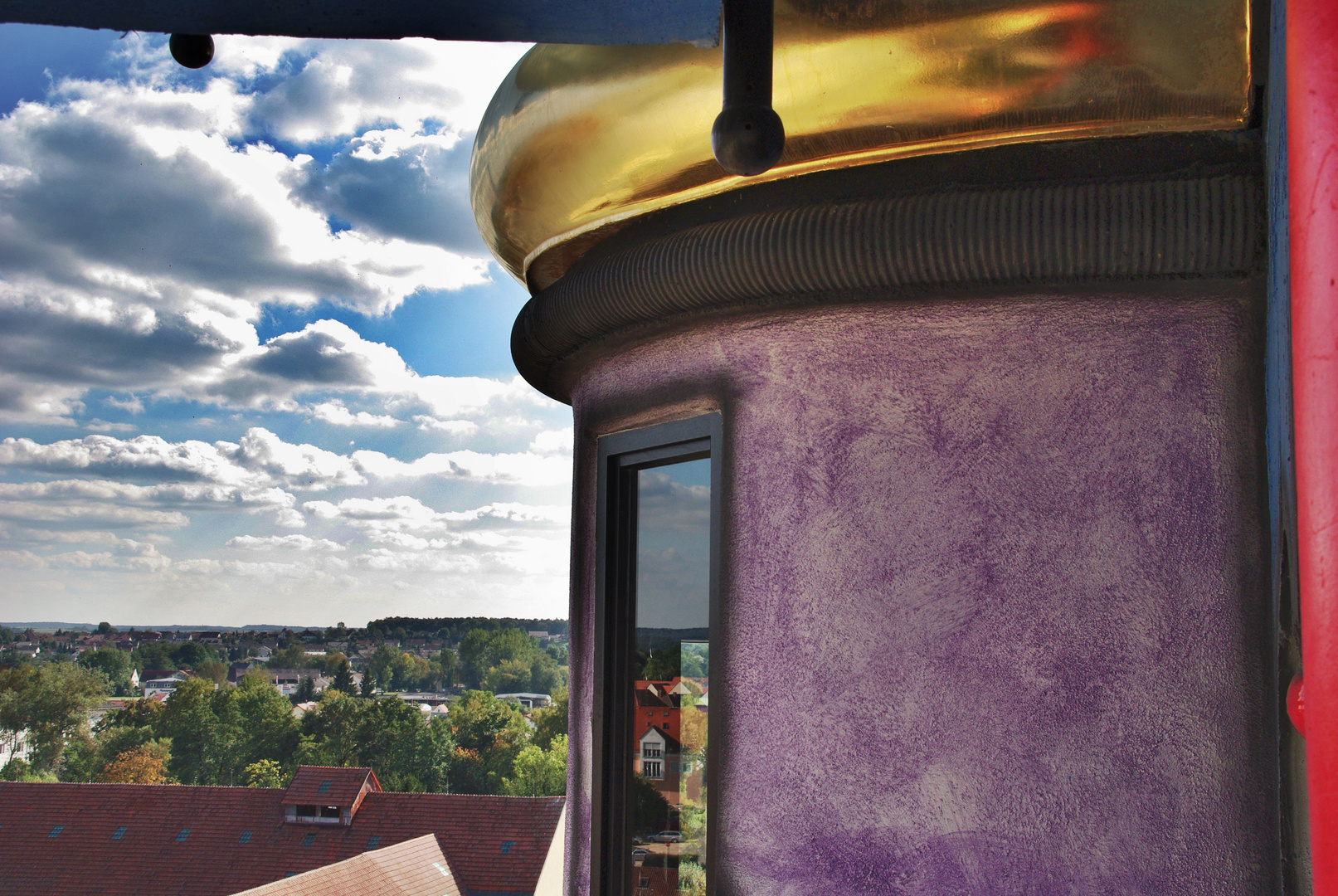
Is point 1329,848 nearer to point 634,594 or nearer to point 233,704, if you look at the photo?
point 634,594

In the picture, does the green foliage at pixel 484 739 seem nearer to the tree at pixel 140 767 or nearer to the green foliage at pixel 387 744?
the green foliage at pixel 387 744

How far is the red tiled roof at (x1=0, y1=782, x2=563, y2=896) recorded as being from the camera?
29.1 meters

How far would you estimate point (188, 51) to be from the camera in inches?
65.7

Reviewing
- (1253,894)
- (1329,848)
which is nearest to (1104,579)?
(1253,894)

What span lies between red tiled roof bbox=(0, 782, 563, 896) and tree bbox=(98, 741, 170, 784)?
19776 mm

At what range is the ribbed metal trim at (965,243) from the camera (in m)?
1.79

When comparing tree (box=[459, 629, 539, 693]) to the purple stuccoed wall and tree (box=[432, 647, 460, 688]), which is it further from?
the purple stuccoed wall

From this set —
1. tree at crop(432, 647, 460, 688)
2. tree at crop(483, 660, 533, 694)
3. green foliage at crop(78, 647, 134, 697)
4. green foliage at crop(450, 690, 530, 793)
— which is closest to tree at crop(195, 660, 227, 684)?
green foliage at crop(78, 647, 134, 697)

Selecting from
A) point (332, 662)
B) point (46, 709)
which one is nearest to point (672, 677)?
point (332, 662)

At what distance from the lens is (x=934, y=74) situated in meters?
1.93

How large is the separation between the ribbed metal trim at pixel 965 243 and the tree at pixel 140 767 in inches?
2195

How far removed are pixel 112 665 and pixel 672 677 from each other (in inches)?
2637

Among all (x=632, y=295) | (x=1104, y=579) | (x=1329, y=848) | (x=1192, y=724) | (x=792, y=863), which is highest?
(x=632, y=295)

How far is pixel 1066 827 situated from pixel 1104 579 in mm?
472
